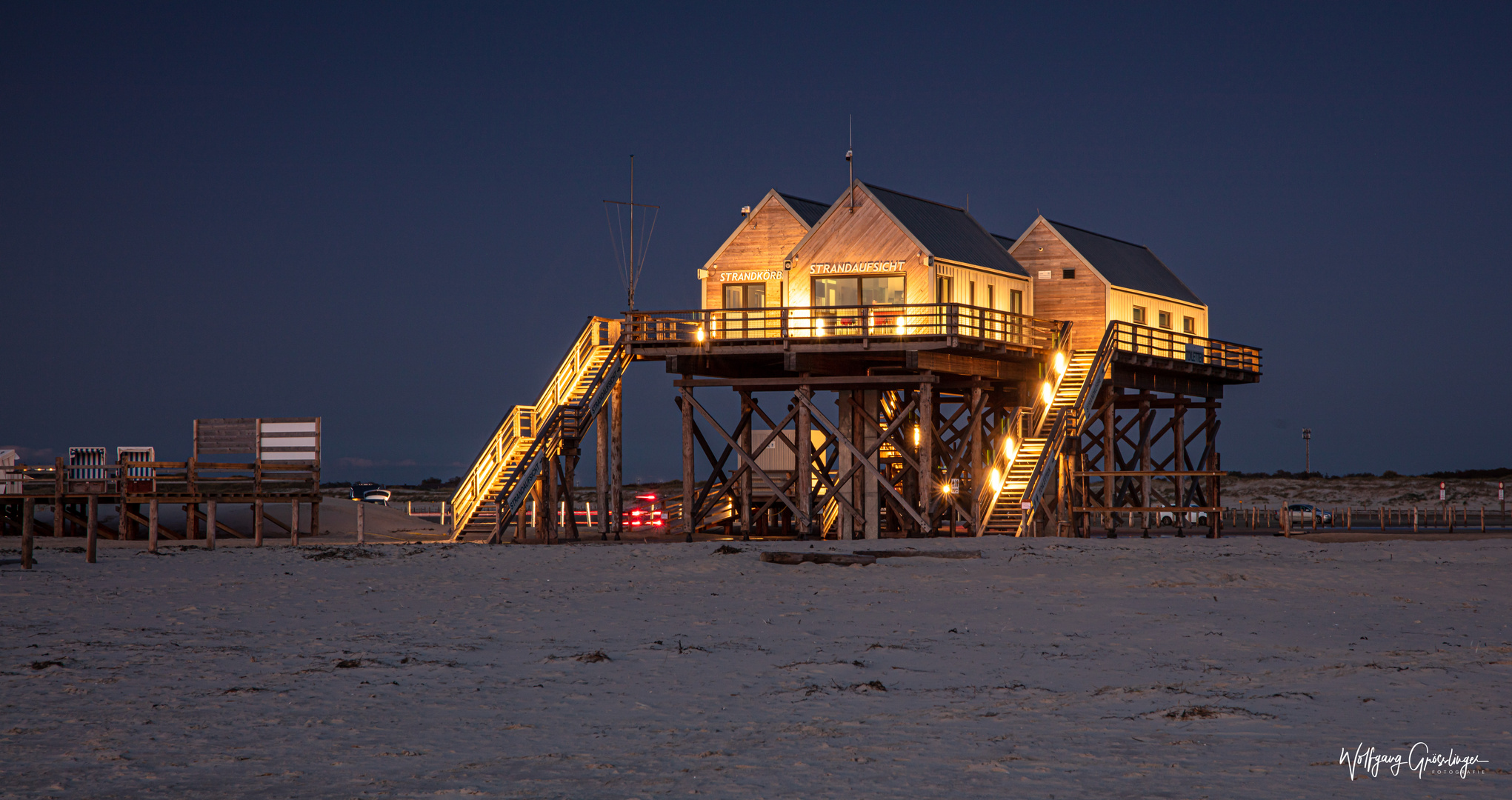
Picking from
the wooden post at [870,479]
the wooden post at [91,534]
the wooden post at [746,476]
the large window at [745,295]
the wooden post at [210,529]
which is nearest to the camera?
the wooden post at [91,534]

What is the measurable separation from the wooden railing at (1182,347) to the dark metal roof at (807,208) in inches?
347

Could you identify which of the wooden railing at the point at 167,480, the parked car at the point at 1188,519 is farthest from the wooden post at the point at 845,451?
the parked car at the point at 1188,519

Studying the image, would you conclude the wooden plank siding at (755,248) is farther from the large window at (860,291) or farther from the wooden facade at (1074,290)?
the wooden facade at (1074,290)

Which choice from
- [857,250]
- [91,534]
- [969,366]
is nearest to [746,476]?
[969,366]

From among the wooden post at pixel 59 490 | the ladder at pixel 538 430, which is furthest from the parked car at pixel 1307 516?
the wooden post at pixel 59 490

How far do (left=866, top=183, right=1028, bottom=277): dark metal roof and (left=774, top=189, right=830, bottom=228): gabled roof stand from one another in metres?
2.13

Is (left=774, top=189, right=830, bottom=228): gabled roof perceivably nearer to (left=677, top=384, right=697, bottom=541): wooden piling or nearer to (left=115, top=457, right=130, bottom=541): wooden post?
(left=677, top=384, right=697, bottom=541): wooden piling

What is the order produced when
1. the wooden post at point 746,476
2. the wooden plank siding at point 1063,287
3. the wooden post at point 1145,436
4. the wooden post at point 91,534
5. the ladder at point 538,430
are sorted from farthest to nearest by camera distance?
the wooden post at point 1145,436 < the wooden plank siding at point 1063,287 < the wooden post at point 746,476 < the ladder at point 538,430 < the wooden post at point 91,534

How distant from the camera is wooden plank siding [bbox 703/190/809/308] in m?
39.3

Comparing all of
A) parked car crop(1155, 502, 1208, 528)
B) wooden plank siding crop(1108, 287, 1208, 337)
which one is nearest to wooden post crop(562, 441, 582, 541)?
wooden plank siding crop(1108, 287, 1208, 337)

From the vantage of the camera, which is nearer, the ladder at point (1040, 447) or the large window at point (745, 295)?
the ladder at point (1040, 447)

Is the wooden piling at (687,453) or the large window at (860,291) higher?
the large window at (860,291)

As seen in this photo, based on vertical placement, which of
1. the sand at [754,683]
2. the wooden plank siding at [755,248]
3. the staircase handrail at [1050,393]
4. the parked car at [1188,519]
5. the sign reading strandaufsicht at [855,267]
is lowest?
the sand at [754,683]

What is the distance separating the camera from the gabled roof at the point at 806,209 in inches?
1572
